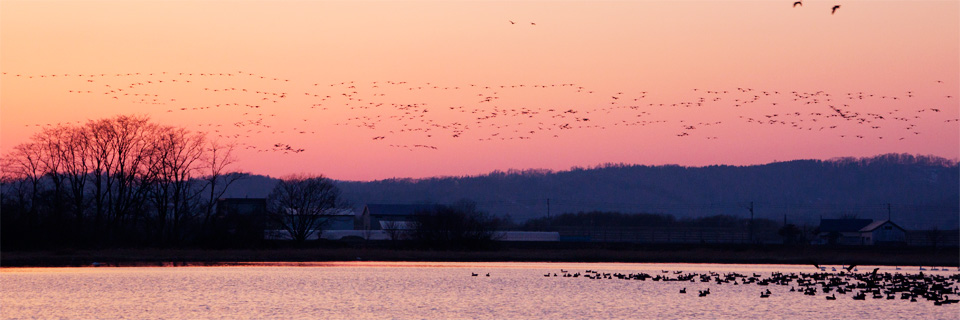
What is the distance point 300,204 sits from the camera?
11288 cm

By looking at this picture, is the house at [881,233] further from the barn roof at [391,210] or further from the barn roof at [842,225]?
the barn roof at [391,210]

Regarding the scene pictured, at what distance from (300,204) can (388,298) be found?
73545 millimetres

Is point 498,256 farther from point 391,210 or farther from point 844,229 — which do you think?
point 844,229

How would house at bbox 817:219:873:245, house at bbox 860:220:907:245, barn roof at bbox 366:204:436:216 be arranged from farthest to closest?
barn roof at bbox 366:204:436:216 → house at bbox 817:219:873:245 → house at bbox 860:220:907:245

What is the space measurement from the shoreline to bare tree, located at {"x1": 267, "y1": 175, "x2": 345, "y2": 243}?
13.2 meters

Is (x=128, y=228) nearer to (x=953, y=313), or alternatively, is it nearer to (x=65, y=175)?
(x=65, y=175)

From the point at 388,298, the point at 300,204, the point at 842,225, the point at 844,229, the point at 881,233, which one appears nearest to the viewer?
the point at 388,298

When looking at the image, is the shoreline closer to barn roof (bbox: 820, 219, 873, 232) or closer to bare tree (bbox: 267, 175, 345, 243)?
bare tree (bbox: 267, 175, 345, 243)

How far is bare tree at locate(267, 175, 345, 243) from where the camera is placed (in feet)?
354

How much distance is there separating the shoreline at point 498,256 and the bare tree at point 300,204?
13.2 m

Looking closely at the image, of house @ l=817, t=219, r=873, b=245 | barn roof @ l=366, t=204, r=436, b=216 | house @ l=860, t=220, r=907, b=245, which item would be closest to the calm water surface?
barn roof @ l=366, t=204, r=436, b=216

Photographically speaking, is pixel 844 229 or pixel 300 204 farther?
pixel 844 229

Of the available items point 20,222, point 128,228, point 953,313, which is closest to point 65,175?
point 128,228

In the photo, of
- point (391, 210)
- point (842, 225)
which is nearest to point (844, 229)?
point (842, 225)
